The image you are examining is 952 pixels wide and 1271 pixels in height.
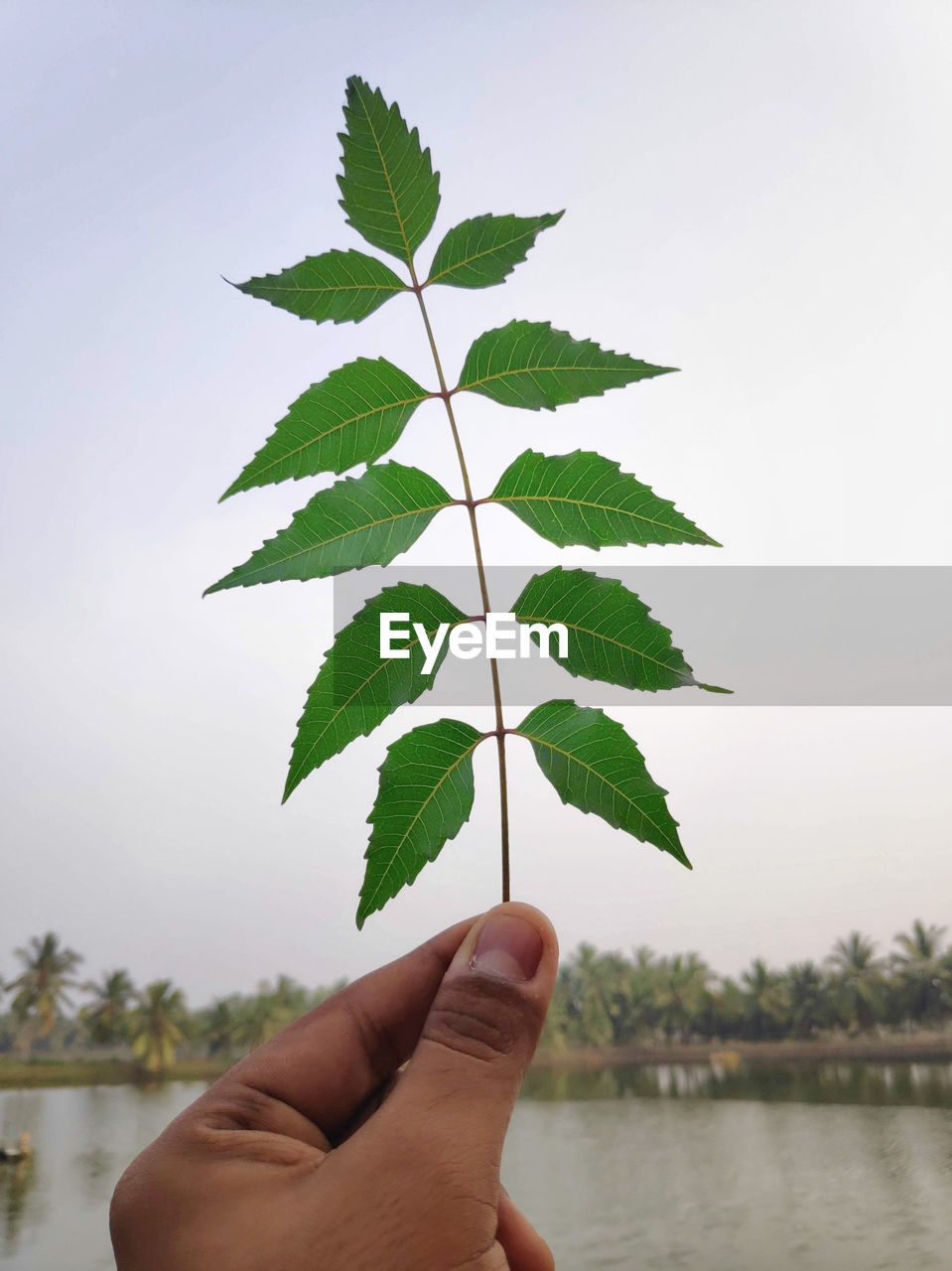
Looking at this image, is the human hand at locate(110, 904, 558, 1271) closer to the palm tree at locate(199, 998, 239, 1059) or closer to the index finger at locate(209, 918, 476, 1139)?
the index finger at locate(209, 918, 476, 1139)

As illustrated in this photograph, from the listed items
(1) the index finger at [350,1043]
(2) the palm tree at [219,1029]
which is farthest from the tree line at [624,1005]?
(1) the index finger at [350,1043]

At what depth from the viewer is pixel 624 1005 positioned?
3084 millimetres

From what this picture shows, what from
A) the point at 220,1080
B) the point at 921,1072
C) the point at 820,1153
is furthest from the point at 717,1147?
the point at 220,1080

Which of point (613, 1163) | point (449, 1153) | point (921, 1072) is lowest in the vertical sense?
point (613, 1163)

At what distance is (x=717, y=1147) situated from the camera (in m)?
4.15

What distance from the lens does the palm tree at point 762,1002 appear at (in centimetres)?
320

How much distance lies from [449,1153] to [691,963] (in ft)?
10.9

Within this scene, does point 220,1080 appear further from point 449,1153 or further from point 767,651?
point 767,651

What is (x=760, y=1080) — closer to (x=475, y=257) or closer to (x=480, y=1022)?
(x=480, y=1022)

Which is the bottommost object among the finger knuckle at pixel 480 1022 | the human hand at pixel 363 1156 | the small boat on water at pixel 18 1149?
the small boat on water at pixel 18 1149

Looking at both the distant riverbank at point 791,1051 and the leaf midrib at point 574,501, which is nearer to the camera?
the leaf midrib at point 574,501

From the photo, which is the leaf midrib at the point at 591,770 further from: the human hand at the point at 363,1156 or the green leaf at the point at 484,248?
the green leaf at the point at 484,248

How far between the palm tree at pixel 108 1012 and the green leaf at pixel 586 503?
3198 mm

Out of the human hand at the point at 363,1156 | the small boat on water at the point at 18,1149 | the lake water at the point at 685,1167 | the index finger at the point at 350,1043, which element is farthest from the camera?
the lake water at the point at 685,1167
